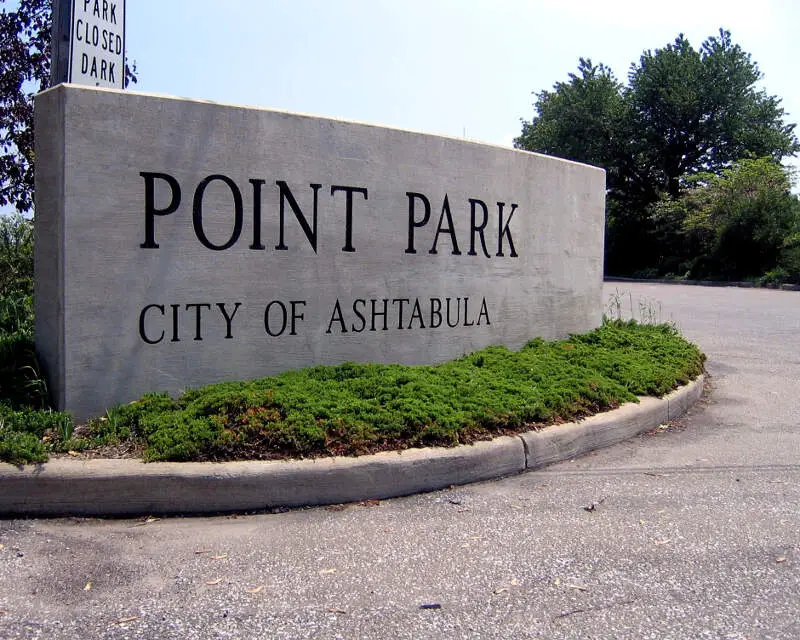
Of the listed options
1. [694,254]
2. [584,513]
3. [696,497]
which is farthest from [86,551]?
[694,254]

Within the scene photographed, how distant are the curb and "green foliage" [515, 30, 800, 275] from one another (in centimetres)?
3536

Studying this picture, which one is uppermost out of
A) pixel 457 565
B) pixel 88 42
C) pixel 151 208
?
pixel 88 42

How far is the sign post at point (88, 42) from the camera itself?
18.7 feet

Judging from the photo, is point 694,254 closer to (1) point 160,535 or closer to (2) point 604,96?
(2) point 604,96

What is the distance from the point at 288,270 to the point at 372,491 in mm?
2186

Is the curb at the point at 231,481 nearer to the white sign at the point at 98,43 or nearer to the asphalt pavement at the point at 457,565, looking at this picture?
the asphalt pavement at the point at 457,565

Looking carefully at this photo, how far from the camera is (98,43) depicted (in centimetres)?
599

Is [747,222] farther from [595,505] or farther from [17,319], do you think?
[17,319]

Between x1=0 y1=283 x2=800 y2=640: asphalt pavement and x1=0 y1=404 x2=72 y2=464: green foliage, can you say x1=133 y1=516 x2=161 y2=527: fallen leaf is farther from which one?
x1=0 y1=404 x2=72 y2=464: green foliage

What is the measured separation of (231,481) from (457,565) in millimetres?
1383

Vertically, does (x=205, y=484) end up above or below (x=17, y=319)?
below

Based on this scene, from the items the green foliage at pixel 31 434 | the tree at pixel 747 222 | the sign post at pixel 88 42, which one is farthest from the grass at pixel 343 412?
the tree at pixel 747 222

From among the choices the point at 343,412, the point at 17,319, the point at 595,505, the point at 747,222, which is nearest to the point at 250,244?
the point at 343,412

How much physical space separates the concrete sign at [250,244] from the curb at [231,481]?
1.10 metres
